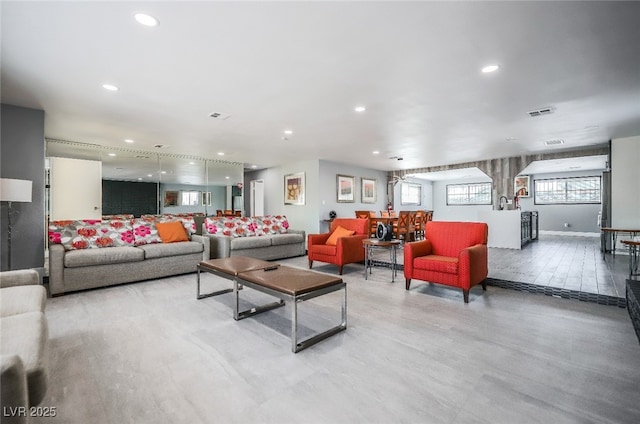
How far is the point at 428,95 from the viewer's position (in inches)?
143

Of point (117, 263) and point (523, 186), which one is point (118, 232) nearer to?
point (117, 263)

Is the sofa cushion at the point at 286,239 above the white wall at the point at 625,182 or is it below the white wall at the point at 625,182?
below

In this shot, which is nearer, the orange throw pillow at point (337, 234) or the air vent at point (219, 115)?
the air vent at point (219, 115)

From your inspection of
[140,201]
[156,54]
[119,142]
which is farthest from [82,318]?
[140,201]

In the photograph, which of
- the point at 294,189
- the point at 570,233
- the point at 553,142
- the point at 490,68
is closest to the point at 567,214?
the point at 570,233

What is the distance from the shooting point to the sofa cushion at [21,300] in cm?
181

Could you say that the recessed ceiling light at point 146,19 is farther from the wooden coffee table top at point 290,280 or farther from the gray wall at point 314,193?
the gray wall at point 314,193

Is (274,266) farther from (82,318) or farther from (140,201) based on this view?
(140,201)

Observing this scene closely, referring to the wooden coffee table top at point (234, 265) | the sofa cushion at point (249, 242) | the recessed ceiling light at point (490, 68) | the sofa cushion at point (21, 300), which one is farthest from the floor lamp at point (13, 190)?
the recessed ceiling light at point (490, 68)

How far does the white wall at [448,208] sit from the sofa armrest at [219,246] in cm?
1140

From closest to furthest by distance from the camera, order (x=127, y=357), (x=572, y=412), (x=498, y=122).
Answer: (x=572, y=412) < (x=127, y=357) < (x=498, y=122)

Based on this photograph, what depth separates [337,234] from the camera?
5238 millimetres

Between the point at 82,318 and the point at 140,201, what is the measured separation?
7.57m

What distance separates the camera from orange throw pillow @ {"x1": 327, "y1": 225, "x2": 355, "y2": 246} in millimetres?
5116
